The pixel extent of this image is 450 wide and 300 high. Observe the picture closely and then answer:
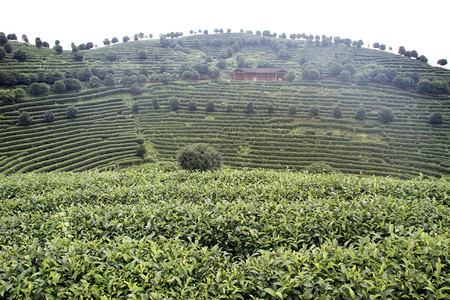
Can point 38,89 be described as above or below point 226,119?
above

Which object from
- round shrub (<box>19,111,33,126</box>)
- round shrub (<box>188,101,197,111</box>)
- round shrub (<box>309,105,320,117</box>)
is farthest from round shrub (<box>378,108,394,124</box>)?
round shrub (<box>19,111,33,126</box>)

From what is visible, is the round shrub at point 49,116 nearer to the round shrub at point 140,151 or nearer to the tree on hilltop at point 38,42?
the round shrub at point 140,151

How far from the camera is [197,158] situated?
22.9 metres

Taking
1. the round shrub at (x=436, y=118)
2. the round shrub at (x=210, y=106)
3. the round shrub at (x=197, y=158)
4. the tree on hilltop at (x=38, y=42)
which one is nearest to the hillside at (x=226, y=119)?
the round shrub at (x=210, y=106)

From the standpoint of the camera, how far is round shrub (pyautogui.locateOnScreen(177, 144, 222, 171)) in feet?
74.9

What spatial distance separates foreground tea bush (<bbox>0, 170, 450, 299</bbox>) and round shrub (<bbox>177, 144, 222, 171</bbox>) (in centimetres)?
1508

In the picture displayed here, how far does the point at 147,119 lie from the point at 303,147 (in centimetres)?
2480

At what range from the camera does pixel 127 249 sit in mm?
4180

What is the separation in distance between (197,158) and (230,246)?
710 inches

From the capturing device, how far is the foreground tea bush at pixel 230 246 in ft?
11.3

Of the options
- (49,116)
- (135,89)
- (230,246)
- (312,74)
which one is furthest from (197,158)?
(312,74)

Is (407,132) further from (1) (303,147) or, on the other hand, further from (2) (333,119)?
(1) (303,147)

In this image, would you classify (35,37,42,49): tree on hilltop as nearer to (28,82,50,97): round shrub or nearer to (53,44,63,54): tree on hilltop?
(53,44,63,54): tree on hilltop

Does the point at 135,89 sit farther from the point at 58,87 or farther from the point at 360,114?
the point at 360,114
